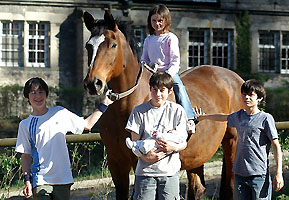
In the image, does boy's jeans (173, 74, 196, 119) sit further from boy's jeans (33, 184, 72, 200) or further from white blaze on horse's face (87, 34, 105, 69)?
boy's jeans (33, 184, 72, 200)

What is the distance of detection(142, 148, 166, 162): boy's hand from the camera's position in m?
5.28

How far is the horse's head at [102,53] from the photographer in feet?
18.4

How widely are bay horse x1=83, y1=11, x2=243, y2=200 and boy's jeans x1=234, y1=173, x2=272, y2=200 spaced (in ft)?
3.34

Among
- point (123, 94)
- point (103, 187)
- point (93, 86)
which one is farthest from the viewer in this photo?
point (103, 187)

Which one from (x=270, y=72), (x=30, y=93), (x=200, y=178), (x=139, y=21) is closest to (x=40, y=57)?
(x=139, y=21)

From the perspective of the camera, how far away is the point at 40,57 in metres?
28.6

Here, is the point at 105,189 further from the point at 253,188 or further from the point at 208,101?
the point at 253,188

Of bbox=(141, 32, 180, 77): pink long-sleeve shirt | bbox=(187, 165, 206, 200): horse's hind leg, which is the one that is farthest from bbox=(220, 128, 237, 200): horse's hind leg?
bbox=(141, 32, 180, 77): pink long-sleeve shirt

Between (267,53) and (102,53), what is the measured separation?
25855mm

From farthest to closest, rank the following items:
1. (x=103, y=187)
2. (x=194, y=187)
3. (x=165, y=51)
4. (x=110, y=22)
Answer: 1. (x=103, y=187)
2. (x=194, y=187)
3. (x=165, y=51)
4. (x=110, y=22)

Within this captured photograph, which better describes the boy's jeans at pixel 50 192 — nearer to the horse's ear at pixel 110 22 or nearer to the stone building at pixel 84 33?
the horse's ear at pixel 110 22

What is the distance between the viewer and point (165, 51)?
652 cm

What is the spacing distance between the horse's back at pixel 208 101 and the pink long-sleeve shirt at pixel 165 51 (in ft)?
2.51

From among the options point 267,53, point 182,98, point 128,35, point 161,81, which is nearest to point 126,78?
point 128,35
